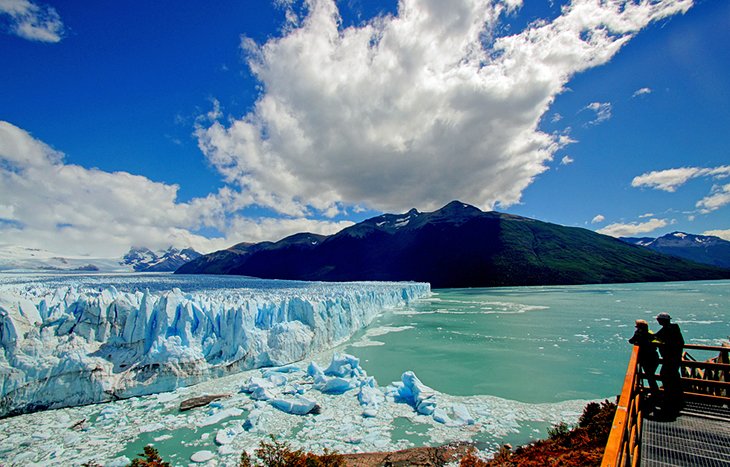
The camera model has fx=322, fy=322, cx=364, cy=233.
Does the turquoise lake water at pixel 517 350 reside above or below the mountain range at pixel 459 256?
below

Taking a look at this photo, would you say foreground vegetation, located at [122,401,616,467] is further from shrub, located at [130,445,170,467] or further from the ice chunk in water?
the ice chunk in water

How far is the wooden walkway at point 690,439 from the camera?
3.33 meters

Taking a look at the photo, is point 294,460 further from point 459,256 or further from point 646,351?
point 459,256

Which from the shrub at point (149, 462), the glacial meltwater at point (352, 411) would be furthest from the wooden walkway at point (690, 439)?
the shrub at point (149, 462)

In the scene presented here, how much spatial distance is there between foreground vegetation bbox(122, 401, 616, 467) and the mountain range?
90205 millimetres

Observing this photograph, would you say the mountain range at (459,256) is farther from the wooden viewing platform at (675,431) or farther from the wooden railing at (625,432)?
the wooden railing at (625,432)

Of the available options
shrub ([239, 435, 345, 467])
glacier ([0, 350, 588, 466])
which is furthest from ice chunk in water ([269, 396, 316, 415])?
shrub ([239, 435, 345, 467])

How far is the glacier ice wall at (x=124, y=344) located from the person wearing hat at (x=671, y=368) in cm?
1324

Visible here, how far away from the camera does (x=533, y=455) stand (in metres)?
6.19

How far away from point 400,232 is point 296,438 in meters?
147

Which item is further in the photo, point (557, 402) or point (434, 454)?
point (557, 402)

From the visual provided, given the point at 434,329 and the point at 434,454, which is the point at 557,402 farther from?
the point at 434,329

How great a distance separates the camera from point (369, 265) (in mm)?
133625

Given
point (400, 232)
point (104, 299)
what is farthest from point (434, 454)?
point (400, 232)
